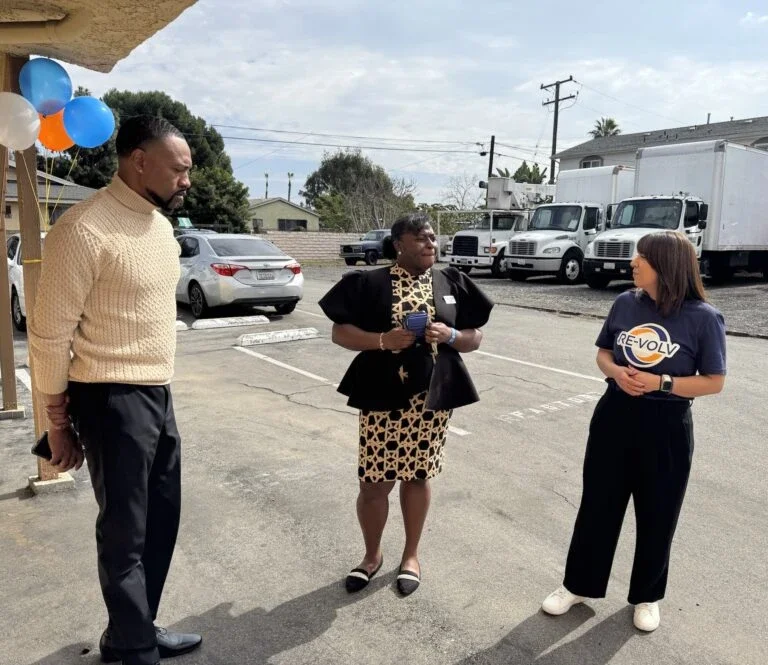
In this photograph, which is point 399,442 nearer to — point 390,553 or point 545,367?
point 390,553

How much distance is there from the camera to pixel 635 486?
2.74 metres

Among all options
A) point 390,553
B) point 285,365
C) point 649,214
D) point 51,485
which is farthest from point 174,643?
point 649,214

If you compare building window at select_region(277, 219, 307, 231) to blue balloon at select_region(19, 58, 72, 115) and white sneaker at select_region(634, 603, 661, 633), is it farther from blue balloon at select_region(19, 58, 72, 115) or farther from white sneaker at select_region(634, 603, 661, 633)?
white sneaker at select_region(634, 603, 661, 633)

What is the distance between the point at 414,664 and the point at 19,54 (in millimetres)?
3714

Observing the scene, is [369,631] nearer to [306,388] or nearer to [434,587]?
[434,587]

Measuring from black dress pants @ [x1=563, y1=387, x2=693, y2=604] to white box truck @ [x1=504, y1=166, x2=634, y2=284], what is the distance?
54.8 feet

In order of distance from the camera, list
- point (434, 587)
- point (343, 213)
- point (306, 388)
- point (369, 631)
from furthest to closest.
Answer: point (343, 213) < point (306, 388) < point (434, 587) < point (369, 631)

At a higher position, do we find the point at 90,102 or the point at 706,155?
the point at 706,155

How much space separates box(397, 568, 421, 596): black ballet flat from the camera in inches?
116

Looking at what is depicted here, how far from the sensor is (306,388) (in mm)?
6738

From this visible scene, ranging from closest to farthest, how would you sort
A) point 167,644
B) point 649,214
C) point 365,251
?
1. point 167,644
2. point 649,214
3. point 365,251

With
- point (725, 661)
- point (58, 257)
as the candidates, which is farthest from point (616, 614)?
point (58, 257)

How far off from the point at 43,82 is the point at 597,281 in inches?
625

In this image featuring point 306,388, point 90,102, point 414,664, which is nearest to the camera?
point 414,664
